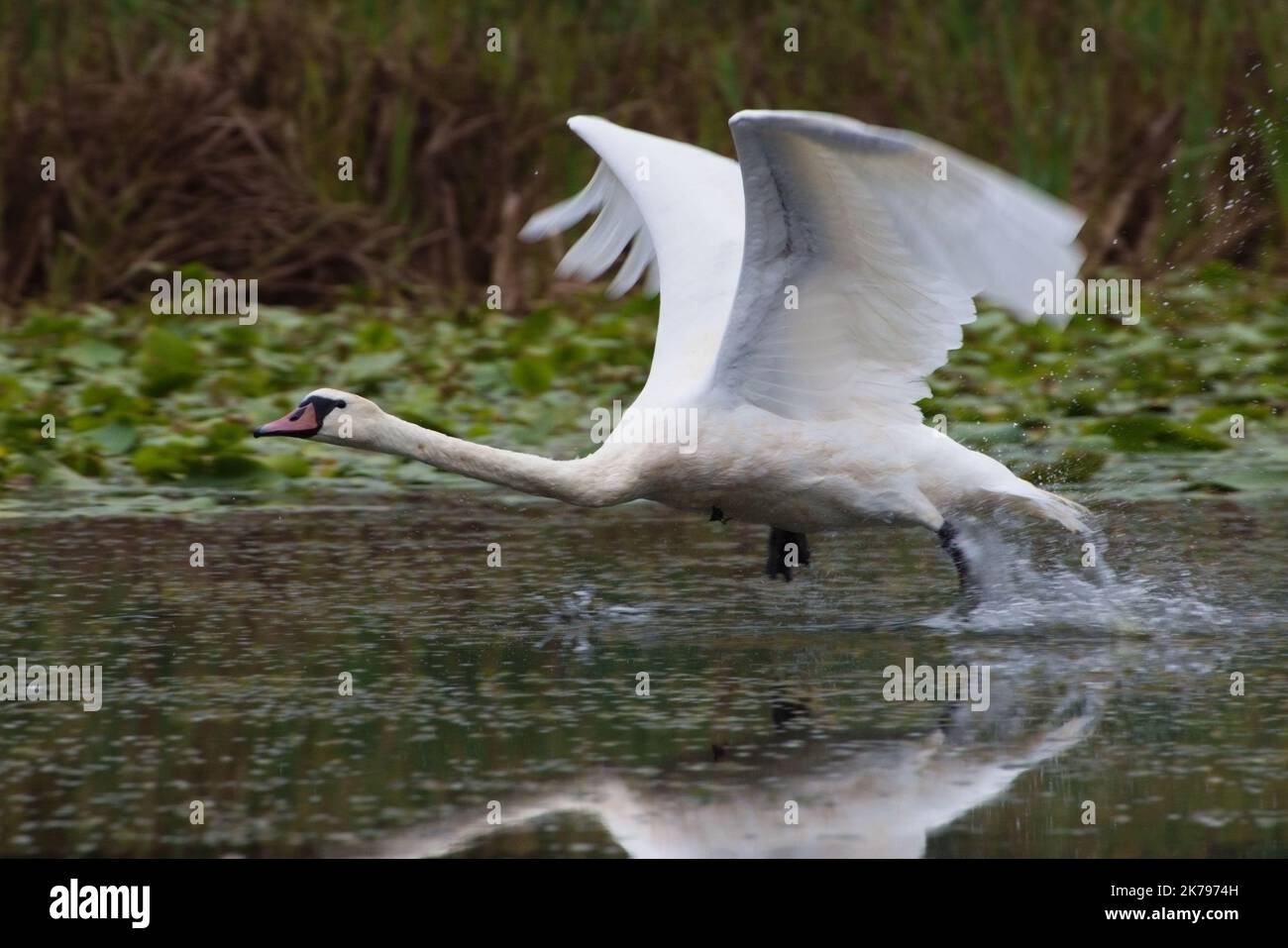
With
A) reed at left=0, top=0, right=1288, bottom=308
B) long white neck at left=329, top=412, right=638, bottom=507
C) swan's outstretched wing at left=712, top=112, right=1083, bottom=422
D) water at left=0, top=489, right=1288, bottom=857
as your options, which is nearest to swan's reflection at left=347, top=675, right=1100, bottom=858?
water at left=0, top=489, right=1288, bottom=857

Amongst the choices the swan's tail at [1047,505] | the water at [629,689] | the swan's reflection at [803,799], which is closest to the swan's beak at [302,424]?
the water at [629,689]

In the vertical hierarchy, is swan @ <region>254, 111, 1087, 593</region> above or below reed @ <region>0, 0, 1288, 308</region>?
below

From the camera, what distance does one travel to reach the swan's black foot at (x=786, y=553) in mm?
7461

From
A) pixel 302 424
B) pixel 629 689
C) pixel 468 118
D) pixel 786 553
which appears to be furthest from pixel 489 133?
pixel 629 689

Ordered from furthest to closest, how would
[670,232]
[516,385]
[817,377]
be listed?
[516,385], [670,232], [817,377]

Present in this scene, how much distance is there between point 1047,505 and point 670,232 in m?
1.84

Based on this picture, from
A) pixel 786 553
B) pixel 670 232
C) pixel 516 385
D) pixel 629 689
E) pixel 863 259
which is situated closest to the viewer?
pixel 629 689

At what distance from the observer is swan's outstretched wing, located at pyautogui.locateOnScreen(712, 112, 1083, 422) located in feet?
19.9

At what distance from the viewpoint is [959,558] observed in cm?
716

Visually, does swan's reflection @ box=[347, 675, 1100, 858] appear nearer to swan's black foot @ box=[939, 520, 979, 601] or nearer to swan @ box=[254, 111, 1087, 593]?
swan @ box=[254, 111, 1087, 593]

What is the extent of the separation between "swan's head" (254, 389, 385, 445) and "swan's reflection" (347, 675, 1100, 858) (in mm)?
1981

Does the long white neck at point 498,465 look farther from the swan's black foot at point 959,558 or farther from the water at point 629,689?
the swan's black foot at point 959,558

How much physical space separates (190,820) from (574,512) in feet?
14.8

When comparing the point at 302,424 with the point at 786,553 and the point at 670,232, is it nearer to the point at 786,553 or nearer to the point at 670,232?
the point at 786,553
